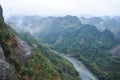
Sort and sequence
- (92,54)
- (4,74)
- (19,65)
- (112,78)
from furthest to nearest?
(92,54)
(112,78)
(19,65)
(4,74)

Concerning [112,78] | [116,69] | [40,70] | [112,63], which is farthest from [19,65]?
[112,63]

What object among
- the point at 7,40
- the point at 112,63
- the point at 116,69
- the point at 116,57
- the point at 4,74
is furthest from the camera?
the point at 116,57

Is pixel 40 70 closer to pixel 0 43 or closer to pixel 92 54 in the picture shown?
pixel 0 43

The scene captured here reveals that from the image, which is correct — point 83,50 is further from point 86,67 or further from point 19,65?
point 19,65

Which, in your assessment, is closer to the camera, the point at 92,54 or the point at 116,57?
the point at 116,57


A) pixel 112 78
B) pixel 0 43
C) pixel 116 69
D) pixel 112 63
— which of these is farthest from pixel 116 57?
pixel 0 43

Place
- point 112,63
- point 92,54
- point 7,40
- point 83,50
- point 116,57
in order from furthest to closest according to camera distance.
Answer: point 83,50, point 92,54, point 116,57, point 112,63, point 7,40

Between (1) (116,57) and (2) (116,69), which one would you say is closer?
(2) (116,69)

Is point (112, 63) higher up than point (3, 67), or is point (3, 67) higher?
point (112, 63)

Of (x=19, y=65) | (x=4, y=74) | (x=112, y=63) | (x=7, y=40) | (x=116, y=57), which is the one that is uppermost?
(x=116, y=57)
